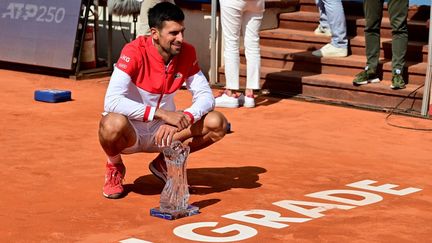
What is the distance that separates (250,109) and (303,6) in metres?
2.89

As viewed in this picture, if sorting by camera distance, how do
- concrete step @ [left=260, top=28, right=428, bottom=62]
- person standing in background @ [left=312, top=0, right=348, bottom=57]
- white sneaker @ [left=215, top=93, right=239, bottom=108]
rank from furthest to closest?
person standing in background @ [left=312, top=0, right=348, bottom=57]
concrete step @ [left=260, top=28, right=428, bottom=62]
white sneaker @ [left=215, top=93, right=239, bottom=108]

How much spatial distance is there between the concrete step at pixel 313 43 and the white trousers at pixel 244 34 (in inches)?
64.5

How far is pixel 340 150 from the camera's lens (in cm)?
924

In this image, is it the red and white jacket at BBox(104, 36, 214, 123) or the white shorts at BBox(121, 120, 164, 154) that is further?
the white shorts at BBox(121, 120, 164, 154)

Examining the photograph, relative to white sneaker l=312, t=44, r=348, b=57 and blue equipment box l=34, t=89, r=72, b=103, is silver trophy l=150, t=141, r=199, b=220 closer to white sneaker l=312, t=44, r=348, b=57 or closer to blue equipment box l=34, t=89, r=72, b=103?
blue equipment box l=34, t=89, r=72, b=103

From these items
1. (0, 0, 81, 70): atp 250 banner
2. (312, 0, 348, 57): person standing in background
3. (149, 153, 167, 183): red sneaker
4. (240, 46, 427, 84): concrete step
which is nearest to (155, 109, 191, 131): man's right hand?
(149, 153, 167, 183): red sneaker

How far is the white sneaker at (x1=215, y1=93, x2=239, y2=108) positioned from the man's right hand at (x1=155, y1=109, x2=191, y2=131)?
439 centimetres

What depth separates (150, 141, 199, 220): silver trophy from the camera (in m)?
6.70

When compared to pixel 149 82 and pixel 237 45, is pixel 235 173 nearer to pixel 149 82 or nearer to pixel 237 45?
pixel 149 82

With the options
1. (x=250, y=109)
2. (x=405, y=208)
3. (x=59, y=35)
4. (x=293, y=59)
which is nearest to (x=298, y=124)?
(x=250, y=109)

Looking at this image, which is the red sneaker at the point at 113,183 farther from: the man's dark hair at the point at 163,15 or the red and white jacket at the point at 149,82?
the man's dark hair at the point at 163,15

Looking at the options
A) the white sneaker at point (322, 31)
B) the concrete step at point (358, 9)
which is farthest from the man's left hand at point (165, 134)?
the concrete step at point (358, 9)

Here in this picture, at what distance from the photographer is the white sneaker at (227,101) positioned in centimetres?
1134

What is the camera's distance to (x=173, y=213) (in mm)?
6652
